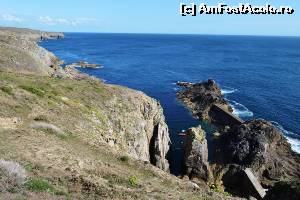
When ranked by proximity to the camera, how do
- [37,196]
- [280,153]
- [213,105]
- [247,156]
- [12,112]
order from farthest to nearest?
[213,105], [280,153], [247,156], [12,112], [37,196]

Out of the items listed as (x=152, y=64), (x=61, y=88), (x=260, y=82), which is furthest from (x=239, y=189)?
(x=152, y=64)

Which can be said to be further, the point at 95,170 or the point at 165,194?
the point at 95,170

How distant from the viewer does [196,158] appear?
59.2 metres

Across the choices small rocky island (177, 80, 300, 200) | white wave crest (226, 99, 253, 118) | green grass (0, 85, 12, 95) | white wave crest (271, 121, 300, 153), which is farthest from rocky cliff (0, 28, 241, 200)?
white wave crest (226, 99, 253, 118)

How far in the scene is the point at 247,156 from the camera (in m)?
65.7

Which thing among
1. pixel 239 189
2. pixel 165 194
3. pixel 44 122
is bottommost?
pixel 239 189

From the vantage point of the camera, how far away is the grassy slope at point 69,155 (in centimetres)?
2423

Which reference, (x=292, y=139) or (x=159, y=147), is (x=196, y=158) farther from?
(x=292, y=139)

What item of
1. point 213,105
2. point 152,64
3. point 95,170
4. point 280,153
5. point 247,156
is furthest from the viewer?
point 152,64

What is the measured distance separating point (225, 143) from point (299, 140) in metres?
17.8

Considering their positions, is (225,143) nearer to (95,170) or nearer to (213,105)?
(213,105)

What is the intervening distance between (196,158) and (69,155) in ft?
104

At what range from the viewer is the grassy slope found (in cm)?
2423

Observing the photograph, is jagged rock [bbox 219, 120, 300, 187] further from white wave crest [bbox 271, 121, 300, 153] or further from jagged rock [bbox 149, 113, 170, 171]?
jagged rock [bbox 149, 113, 170, 171]
